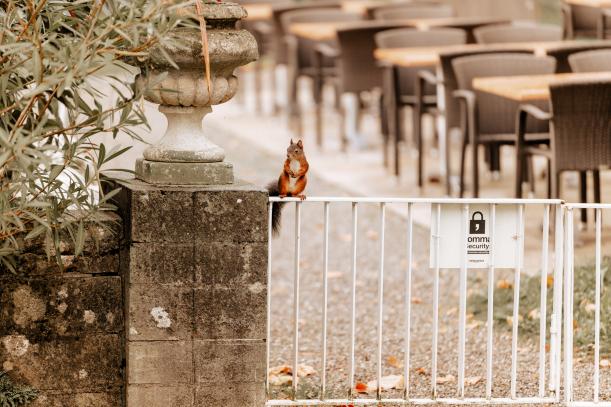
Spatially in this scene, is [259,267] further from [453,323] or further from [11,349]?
[453,323]

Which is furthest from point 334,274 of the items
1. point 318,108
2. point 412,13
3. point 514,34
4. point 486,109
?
point 412,13

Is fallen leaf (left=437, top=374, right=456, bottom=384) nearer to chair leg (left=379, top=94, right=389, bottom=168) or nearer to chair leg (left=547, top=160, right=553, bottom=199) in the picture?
chair leg (left=547, top=160, right=553, bottom=199)

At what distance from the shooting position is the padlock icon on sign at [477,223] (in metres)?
5.26

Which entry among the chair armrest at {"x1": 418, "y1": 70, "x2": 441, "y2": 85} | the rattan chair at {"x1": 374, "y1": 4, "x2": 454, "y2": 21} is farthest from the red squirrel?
the rattan chair at {"x1": 374, "y1": 4, "x2": 454, "y2": 21}

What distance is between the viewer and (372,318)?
293 inches

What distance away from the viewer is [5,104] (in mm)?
4402

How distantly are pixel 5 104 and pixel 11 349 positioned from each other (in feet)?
3.22

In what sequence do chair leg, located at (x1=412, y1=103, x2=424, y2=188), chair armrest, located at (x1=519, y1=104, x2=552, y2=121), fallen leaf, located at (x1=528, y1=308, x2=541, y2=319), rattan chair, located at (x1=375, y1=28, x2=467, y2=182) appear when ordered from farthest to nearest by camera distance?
1. rattan chair, located at (x1=375, y1=28, x2=467, y2=182)
2. chair leg, located at (x1=412, y1=103, x2=424, y2=188)
3. chair armrest, located at (x1=519, y1=104, x2=552, y2=121)
4. fallen leaf, located at (x1=528, y1=308, x2=541, y2=319)

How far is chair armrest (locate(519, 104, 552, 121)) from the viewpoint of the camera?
8.15 metres

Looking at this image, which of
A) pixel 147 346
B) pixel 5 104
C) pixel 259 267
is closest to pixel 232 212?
pixel 259 267

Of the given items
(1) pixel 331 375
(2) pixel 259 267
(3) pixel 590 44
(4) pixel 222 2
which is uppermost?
(3) pixel 590 44

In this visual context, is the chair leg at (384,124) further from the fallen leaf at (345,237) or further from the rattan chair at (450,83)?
the fallen leaf at (345,237)

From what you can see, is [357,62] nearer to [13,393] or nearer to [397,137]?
[397,137]

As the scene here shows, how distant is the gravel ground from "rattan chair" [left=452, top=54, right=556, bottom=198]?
2.32ft
